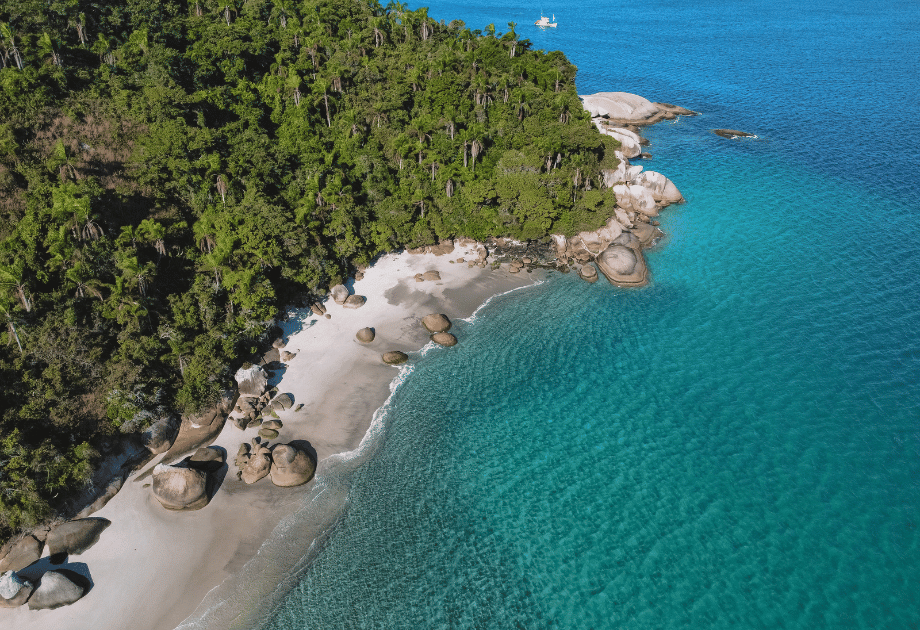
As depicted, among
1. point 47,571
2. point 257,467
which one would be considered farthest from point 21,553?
point 257,467

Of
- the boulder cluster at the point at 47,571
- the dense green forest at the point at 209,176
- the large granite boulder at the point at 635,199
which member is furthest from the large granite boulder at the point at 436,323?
the large granite boulder at the point at 635,199

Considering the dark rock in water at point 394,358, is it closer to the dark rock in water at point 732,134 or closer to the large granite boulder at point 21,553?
the large granite boulder at point 21,553

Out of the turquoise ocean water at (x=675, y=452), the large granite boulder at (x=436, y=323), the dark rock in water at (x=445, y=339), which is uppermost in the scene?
the large granite boulder at (x=436, y=323)

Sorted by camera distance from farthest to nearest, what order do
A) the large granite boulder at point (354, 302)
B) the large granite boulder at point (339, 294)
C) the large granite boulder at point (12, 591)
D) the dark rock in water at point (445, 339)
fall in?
1. the large granite boulder at point (339, 294)
2. the large granite boulder at point (354, 302)
3. the dark rock in water at point (445, 339)
4. the large granite boulder at point (12, 591)

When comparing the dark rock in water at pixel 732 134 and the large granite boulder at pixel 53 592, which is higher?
the dark rock in water at pixel 732 134

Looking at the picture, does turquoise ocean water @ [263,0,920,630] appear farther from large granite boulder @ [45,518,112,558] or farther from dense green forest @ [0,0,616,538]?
dense green forest @ [0,0,616,538]

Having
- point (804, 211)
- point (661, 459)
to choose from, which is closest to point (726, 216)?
point (804, 211)

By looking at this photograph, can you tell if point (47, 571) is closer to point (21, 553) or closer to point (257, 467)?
→ point (21, 553)
